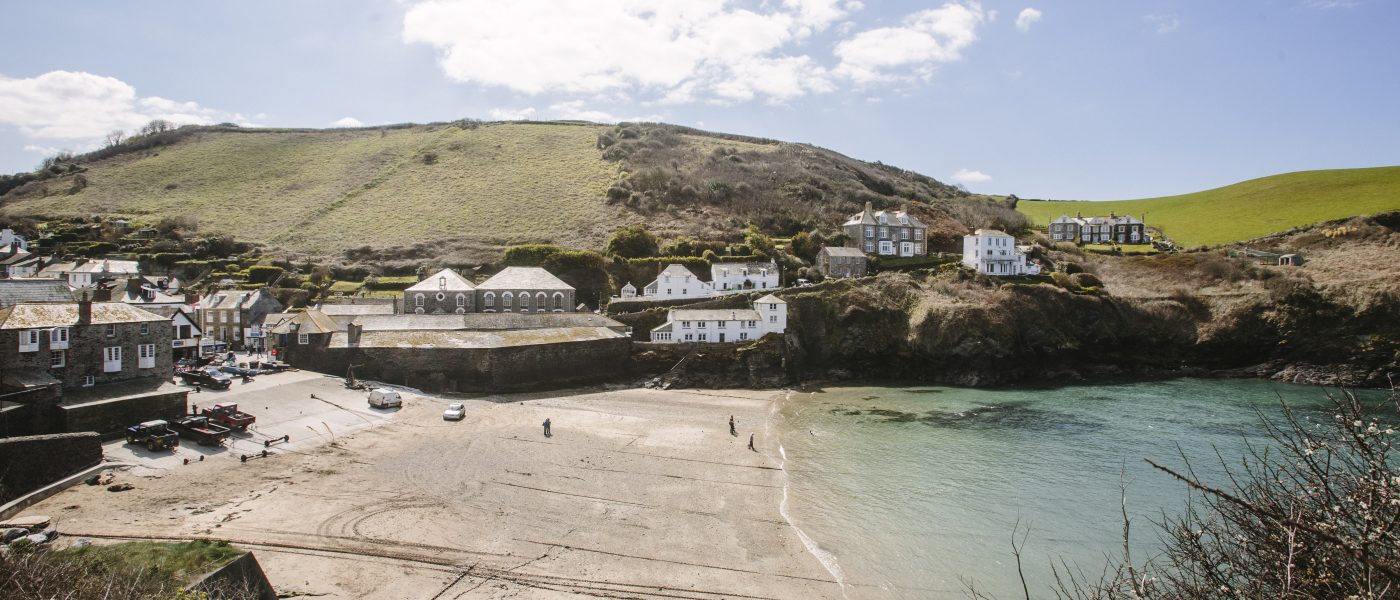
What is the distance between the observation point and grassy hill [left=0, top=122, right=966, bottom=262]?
72.9 metres

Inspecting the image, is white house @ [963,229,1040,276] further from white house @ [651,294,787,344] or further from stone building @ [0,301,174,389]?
stone building @ [0,301,174,389]

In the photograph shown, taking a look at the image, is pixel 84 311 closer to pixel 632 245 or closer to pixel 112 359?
pixel 112 359

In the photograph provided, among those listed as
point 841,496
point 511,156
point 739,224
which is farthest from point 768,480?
point 511,156

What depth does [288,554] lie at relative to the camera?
55.4ft

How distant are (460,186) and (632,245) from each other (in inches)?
1489

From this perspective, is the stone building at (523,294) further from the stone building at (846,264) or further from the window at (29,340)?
the window at (29,340)

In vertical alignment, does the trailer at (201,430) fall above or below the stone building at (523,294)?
below

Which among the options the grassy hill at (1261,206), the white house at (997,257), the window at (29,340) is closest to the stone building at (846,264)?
the white house at (997,257)

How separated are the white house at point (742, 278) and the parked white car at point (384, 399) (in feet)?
91.9

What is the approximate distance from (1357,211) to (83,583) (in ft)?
307

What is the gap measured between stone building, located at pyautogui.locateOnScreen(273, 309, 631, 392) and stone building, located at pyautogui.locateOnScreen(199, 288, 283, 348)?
8.74 m

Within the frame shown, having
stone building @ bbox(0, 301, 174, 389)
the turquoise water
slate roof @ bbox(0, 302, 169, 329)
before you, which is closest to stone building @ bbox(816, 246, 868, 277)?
the turquoise water

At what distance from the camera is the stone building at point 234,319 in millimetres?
48969

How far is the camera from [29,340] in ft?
81.8
